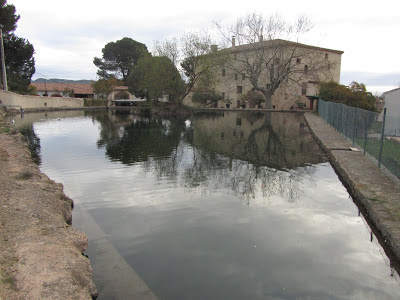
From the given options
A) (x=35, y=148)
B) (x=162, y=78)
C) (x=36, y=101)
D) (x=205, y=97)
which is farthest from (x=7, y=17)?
(x=35, y=148)

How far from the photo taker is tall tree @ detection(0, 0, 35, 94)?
39.2 m

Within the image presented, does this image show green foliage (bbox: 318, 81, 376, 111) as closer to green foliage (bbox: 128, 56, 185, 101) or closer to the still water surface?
green foliage (bbox: 128, 56, 185, 101)

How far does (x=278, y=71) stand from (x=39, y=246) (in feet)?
143

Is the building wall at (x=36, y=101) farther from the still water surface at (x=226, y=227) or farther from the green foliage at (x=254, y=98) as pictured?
the still water surface at (x=226, y=227)

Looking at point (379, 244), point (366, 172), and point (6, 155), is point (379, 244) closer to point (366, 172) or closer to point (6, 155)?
point (366, 172)

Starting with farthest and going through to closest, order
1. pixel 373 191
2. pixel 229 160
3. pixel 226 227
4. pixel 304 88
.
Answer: pixel 304 88, pixel 229 160, pixel 373 191, pixel 226 227

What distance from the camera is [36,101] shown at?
45.9 m

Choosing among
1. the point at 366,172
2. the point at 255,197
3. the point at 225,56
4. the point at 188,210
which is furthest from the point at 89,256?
the point at 225,56

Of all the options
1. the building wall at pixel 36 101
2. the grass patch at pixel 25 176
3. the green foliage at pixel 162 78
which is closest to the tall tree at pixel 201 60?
the green foliage at pixel 162 78

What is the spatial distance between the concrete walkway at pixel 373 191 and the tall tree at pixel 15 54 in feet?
139

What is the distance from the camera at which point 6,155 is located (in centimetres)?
865

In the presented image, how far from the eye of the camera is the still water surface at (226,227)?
3938 millimetres

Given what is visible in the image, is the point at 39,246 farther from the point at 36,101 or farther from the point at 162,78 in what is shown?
the point at 36,101

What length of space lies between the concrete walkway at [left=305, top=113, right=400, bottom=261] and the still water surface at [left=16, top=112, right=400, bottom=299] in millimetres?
236
